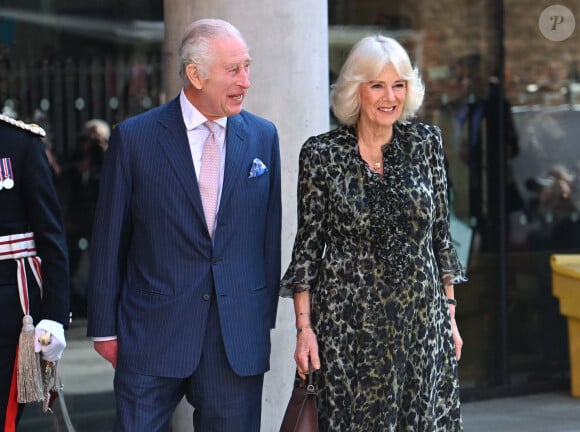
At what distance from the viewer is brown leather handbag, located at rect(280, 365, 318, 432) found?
4.60 m

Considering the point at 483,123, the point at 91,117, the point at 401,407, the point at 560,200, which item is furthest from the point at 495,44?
the point at 401,407

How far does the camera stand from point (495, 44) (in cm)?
898

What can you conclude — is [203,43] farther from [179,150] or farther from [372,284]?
[372,284]

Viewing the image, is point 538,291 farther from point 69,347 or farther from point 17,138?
point 17,138

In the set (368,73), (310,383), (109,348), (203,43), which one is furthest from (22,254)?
(368,73)

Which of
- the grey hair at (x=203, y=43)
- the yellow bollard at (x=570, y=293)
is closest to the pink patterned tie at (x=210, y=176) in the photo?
the grey hair at (x=203, y=43)

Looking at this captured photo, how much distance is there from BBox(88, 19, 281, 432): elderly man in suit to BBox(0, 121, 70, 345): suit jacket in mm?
126

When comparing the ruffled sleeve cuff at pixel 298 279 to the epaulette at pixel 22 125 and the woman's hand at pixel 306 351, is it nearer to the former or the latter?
the woman's hand at pixel 306 351

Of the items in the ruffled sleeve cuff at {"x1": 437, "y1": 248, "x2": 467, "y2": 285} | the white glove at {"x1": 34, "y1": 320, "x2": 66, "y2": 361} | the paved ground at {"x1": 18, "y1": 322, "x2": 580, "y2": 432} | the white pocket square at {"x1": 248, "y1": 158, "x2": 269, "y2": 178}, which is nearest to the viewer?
the white glove at {"x1": 34, "y1": 320, "x2": 66, "y2": 361}

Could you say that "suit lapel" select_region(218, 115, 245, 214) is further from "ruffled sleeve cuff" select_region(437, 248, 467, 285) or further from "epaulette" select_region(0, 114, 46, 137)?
"ruffled sleeve cuff" select_region(437, 248, 467, 285)

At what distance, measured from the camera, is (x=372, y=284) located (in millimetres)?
4660

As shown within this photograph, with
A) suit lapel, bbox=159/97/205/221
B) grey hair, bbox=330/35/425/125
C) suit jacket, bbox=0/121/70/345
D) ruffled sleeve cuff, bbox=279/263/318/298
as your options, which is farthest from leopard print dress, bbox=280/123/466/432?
suit jacket, bbox=0/121/70/345

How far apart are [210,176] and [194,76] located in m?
0.35

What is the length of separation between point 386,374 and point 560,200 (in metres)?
4.93
